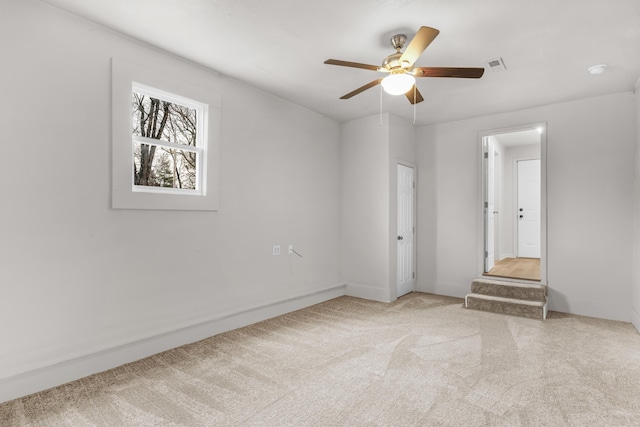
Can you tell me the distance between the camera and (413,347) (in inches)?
128

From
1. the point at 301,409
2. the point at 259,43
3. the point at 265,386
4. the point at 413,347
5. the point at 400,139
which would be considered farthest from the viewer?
the point at 400,139

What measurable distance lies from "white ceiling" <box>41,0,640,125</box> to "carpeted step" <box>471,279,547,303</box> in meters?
2.44

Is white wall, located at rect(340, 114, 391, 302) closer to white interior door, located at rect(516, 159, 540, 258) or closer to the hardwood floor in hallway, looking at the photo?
the hardwood floor in hallway

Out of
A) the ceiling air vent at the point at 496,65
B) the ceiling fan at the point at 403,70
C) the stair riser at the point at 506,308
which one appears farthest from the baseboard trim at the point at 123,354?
the ceiling air vent at the point at 496,65

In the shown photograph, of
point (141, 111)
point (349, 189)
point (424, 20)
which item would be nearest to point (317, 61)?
point (424, 20)

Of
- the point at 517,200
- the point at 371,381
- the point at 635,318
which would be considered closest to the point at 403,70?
the point at 371,381

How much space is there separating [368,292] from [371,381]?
2.62m

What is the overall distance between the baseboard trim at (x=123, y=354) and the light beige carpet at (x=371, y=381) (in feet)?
0.26

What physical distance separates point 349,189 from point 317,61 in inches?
93.2

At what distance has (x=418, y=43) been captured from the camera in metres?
2.34

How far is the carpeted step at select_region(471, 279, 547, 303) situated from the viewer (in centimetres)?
445

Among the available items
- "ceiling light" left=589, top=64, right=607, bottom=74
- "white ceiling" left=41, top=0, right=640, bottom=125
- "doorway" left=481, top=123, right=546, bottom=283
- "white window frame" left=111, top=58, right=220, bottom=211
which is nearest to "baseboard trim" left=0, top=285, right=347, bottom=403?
"white window frame" left=111, top=58, right=220, bottom=211

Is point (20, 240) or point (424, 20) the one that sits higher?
point (424, 20)

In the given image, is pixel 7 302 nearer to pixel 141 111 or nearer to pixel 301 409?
pixel 141 111
